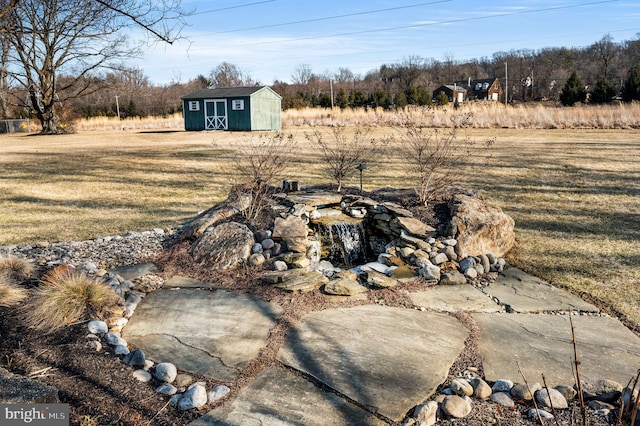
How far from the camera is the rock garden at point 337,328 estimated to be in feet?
6.73

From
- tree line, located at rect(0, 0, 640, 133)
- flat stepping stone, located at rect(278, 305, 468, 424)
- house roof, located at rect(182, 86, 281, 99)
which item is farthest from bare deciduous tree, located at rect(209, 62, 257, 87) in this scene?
flat stepping stone, located at rect(278, 305, 468, 424)

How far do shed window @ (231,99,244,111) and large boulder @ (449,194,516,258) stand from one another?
19.0 metres

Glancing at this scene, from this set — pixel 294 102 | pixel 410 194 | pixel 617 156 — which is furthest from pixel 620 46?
pixel 410 194

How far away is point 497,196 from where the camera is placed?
6.61 m

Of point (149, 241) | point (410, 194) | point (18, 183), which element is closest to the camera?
point (149, 241)

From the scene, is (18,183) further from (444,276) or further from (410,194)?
(444,276)

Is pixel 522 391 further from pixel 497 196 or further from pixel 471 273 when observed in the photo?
pixel 497 196

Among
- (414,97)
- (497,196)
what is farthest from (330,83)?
(497,196)

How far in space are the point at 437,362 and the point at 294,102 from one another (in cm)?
3125

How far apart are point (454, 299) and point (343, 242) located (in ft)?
4.95

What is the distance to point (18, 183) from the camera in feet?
28.7

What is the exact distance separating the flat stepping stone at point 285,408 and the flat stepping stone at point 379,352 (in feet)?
0.28

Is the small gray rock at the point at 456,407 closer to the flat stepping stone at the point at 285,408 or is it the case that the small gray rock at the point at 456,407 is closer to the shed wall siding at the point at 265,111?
the flat stepping stone at the point at 285,408

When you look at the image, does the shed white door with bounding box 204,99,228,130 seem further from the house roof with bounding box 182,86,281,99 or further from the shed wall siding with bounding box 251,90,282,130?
the shed wall siding with bounding box 251,90,282,130
